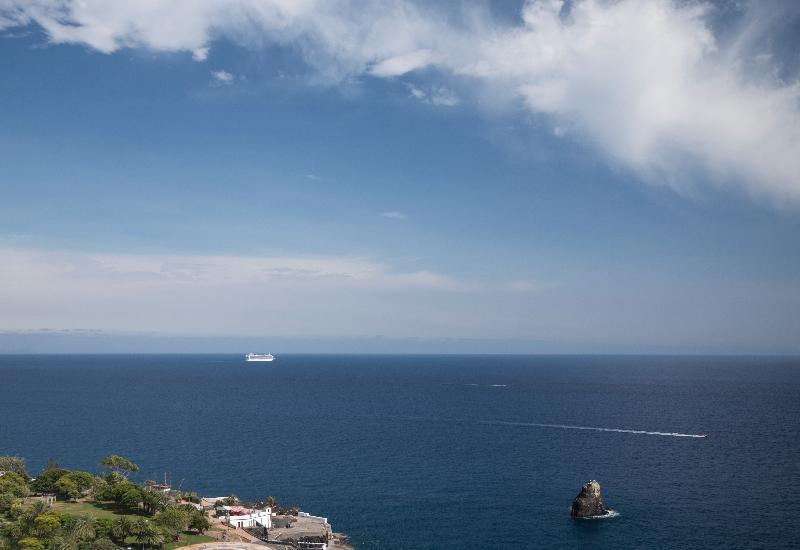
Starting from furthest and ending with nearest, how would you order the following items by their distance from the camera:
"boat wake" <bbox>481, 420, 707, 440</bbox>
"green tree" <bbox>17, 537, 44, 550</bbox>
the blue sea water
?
"boat wake" <bbox>481, 420, 707, 440</bbox>, the blue sea water, "green tree" <bbox>17, 537, 44, 550</bbox>

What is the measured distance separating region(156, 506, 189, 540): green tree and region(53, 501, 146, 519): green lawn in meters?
10.1

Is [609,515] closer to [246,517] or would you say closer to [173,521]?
[246,517]

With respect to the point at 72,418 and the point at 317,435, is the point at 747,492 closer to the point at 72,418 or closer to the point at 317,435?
the point at 317,435

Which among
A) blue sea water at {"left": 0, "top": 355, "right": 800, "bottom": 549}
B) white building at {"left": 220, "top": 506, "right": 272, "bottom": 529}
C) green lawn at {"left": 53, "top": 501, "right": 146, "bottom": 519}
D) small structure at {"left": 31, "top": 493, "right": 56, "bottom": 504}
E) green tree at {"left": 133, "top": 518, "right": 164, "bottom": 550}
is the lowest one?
blue sea water at {"left": 0, "top": 355, "right": 800, "bottom": 549}

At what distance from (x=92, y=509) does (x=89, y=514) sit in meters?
9.72

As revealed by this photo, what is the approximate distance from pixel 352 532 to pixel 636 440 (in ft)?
308

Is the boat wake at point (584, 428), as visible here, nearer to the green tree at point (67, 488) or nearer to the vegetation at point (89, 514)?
the vegetation at point (89, 514)

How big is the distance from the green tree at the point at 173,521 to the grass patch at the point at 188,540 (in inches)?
34.3

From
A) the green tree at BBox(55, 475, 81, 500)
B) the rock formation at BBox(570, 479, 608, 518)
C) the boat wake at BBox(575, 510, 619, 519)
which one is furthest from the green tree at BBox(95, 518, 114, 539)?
the boat wake at BBox(575, 510, 619, 519)

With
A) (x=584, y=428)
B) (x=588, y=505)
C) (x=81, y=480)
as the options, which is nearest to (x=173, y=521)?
(x=81, y=480)

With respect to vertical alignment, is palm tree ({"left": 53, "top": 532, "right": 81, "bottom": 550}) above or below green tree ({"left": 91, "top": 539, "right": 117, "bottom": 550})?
above

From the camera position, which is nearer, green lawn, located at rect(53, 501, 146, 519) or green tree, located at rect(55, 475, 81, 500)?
green lawn, located at rect(53, 501, 146, 519)

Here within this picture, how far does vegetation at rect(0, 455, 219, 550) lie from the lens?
6550cm

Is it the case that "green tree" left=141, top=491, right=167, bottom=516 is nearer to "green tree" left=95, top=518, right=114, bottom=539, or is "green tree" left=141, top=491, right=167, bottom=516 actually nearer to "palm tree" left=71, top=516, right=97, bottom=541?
"green tree" left=95, top=518, right=114, bottom=539
